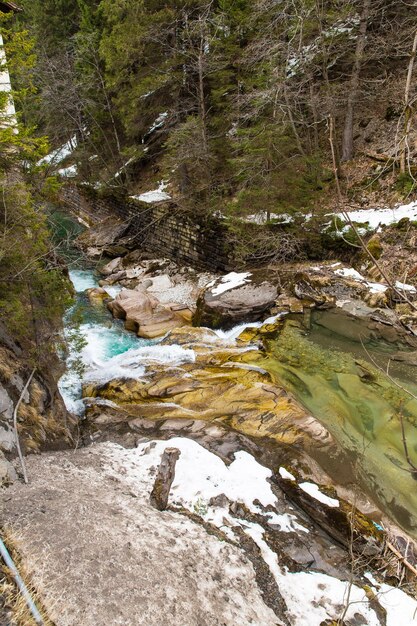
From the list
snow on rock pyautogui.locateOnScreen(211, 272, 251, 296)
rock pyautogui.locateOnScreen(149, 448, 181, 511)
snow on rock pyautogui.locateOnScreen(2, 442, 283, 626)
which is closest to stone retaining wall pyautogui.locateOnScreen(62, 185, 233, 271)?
snow on rock pyautogui.locateOnScreen(211, 272, 251, 296)

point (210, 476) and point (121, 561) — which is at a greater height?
point (121, 561)

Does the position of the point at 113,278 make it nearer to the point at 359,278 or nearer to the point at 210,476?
the point at 359,278

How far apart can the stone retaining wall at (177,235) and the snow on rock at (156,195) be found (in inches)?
12.2

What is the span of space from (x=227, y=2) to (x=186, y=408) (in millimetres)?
15984

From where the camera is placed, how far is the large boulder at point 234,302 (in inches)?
415

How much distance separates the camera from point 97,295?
45.0 feet

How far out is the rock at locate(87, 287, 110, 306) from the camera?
13.3 metres

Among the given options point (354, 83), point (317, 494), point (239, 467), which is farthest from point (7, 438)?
point (354, 83)

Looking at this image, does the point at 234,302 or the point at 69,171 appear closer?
the point at 234,302

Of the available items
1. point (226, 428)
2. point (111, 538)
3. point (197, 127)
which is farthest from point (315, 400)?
point (197, 127)

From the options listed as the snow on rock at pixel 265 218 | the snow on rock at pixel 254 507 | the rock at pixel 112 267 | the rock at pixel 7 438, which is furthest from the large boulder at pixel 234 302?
the rock at pixel 7 438

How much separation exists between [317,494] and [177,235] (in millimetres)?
12851

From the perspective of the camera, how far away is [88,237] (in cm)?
1934

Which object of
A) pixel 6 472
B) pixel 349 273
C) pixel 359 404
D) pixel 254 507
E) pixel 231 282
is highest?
pixel 6 472
